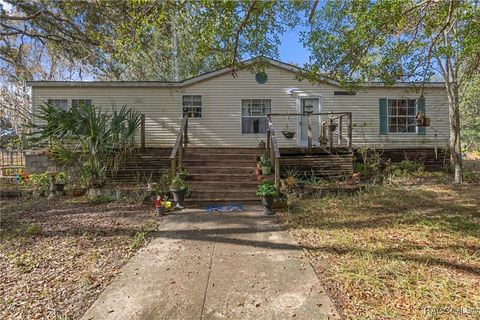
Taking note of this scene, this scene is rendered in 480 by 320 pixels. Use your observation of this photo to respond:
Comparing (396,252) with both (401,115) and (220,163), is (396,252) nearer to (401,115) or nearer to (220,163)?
(220,163)

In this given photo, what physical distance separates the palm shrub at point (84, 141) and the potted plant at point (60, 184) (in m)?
0.24

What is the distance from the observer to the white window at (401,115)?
436 inches

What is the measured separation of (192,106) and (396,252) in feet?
Result: 29.2

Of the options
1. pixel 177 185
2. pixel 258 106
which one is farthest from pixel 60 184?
pixel 258 106

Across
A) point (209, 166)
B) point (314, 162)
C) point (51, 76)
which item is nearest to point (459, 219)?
point (314, 162)

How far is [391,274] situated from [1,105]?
28413 mm

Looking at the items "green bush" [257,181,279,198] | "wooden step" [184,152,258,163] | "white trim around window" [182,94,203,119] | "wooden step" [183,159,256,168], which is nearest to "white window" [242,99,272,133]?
"white trim around window" [182,94,203,119]

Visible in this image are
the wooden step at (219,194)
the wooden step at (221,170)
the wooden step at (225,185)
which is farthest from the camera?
the wooden step at (221,170)

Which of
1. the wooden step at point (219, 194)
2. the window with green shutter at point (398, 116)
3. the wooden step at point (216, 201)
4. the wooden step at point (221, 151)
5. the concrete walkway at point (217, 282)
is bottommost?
the concrete walkway at point (217, 282)

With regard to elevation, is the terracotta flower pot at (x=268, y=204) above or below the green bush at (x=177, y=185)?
below

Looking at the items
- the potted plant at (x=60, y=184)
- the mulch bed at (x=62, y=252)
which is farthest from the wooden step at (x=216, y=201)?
the potted plant at (x=60, y=184)

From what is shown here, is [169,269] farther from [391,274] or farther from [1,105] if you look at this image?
[1,105]

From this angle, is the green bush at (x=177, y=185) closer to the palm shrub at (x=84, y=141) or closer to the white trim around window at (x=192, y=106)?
the palm shrub at (x=84, y=141)

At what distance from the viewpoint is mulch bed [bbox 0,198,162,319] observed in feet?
8.34
